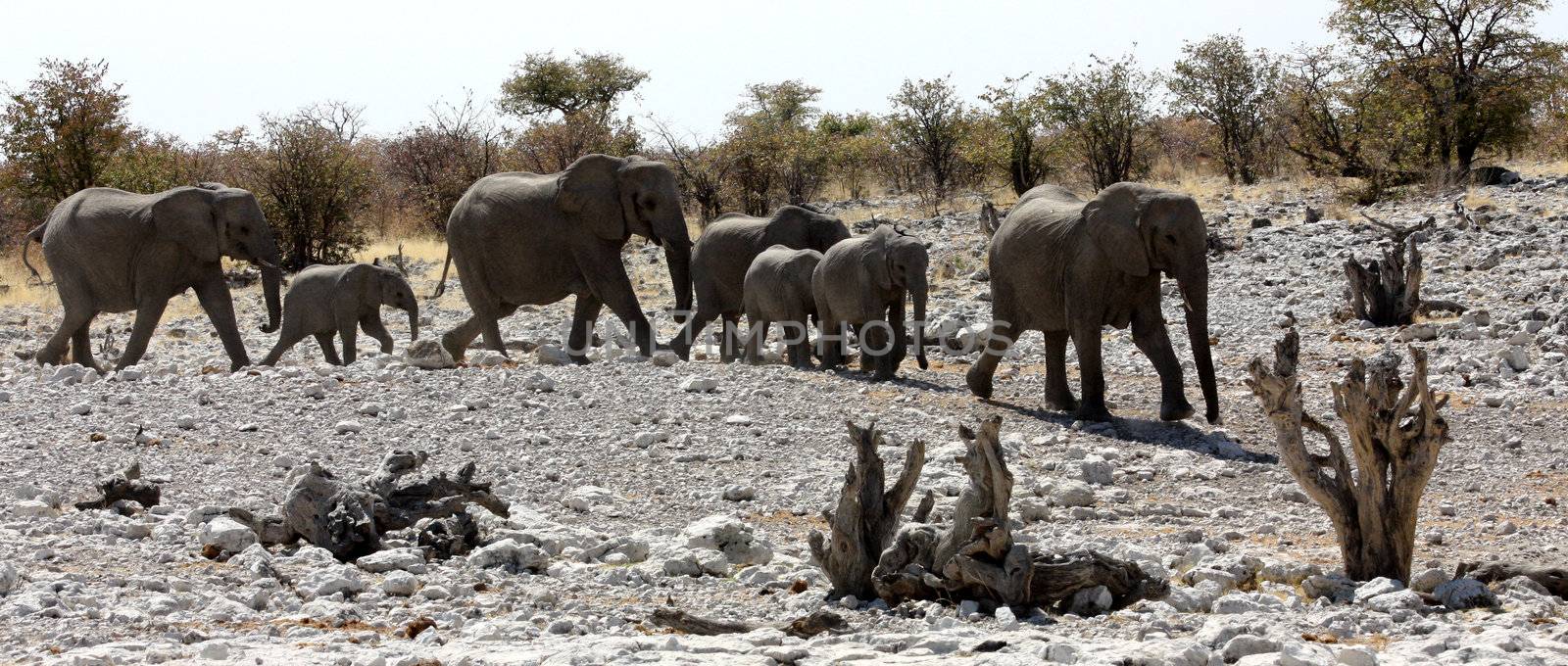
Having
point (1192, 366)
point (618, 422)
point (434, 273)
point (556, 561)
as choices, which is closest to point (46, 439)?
point (618, 422)

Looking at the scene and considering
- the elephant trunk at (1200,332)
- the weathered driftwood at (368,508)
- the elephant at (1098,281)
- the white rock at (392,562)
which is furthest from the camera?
the elephant at (1098,281)

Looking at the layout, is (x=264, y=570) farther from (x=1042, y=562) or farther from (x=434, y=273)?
(x=434, y=273)

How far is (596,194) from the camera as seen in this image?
15.6 metres

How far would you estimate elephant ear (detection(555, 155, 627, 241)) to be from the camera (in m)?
15.6

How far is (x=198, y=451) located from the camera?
9.90 m

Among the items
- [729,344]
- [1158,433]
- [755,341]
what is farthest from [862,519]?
[729,344]

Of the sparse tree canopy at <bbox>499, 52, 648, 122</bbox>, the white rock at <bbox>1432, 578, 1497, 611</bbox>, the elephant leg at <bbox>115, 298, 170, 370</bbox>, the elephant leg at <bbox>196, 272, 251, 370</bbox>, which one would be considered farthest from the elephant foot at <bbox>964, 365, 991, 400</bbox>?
the sparse tree canopy at <bbox>499, 52, 648, 122</bbox>

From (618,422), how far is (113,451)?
3.09 meters

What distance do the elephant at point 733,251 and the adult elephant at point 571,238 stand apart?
578 millimetres

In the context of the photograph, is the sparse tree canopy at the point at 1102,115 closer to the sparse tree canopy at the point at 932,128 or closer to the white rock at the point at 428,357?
the sparse tree canopy at the point at 932,128

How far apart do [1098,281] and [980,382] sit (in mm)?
1468

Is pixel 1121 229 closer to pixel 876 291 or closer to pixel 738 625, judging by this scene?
pixel 876 291

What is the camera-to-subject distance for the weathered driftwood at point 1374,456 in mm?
6324

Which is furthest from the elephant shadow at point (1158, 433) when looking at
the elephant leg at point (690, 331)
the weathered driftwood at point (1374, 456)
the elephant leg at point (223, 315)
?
the elephant leg at point (223, 315)
